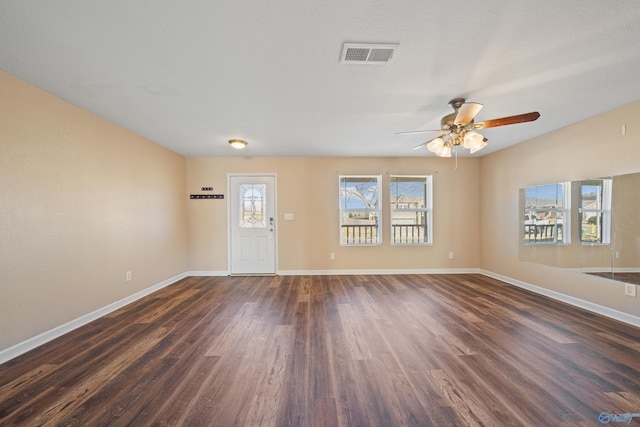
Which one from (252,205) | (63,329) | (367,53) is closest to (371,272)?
(252,205)

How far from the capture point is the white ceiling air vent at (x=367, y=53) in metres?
1.68

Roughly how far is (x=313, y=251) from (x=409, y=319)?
246 centimetres

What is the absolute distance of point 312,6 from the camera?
1.38 m

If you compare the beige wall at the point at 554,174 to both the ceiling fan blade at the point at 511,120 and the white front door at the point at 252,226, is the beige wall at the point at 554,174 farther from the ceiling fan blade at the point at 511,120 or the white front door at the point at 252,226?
the white front door at the point at 252,226

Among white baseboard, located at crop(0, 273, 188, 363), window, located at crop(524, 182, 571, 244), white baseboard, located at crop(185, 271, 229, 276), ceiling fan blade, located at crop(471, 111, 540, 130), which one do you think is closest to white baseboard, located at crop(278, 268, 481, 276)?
white baseboard, located at crop(185, 271, 229, 276)

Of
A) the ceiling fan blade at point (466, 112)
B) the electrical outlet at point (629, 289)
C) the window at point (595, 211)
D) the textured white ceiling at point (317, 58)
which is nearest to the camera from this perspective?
the textured white ceiling at point (317, 58)

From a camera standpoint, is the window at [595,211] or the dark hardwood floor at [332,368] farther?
the window at [595,211]

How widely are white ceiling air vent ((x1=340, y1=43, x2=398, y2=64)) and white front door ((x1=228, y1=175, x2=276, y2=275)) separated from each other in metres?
3.32

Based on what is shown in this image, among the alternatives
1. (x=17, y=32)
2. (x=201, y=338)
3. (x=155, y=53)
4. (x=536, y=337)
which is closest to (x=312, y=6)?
(x=155, y=53)

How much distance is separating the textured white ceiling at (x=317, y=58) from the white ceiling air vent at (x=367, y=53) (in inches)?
1.8

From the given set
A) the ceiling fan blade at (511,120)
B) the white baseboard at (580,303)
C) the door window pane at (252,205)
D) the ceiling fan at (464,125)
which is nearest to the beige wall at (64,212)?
the door window pane at (252,205)

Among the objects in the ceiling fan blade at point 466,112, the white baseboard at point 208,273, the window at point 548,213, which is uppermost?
the ceiling fan blade at point 466,112

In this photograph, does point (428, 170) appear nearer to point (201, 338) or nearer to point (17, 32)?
Answer: point (201, 338)

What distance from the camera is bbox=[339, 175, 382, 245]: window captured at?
4.95 metres
